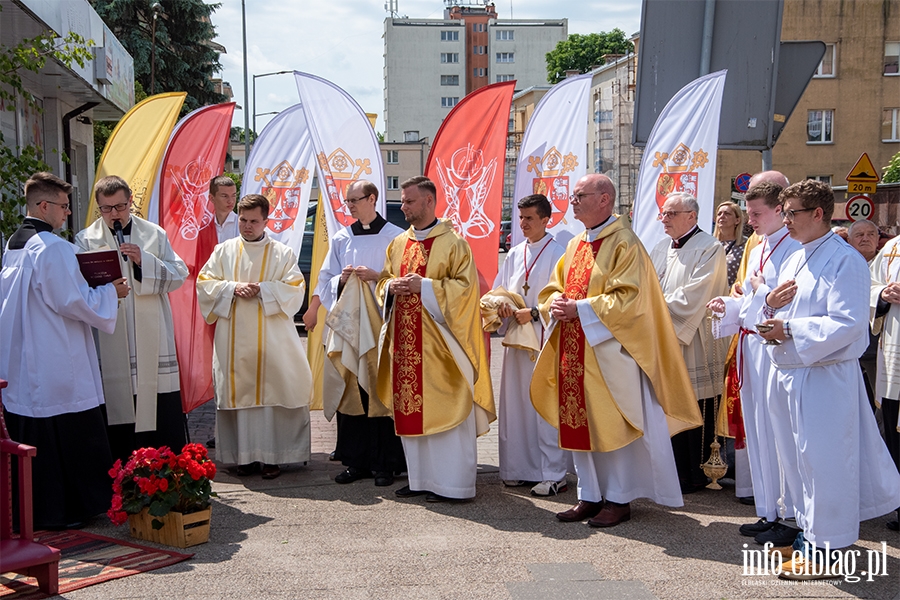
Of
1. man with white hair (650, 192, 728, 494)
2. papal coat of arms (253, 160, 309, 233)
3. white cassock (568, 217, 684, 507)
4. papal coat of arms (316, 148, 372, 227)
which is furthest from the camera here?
papal coat of arms (253, 160, 309, 233)

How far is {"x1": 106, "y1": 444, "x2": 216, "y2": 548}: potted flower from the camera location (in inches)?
198

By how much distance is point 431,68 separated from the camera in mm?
79688

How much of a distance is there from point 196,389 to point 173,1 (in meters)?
26.9

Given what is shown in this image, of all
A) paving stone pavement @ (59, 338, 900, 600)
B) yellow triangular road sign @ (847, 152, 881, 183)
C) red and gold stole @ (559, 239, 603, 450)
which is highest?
yellow triangular road sign @ (847, 152, 881, 183)

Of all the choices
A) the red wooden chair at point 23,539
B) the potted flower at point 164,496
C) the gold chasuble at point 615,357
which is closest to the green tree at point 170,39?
the potted flower at point 164,496

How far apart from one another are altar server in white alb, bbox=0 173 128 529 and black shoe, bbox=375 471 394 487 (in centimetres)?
191

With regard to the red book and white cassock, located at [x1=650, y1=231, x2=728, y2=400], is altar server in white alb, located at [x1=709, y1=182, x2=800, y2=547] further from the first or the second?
the red book

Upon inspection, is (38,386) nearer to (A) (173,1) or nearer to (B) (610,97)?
(A) (173,1)

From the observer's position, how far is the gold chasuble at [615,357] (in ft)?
17.6

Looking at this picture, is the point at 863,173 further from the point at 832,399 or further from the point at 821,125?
the point at 821,125

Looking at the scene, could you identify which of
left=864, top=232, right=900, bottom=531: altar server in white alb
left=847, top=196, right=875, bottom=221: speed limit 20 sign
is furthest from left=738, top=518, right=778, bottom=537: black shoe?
left=847, top=196, right=875, bottom=221: speed limit 20 sign

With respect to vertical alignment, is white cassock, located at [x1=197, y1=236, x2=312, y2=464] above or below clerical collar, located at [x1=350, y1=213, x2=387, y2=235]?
below

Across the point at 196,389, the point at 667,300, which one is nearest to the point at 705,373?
the point at 667,300

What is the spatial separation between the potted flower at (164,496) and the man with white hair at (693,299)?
305 centimetres
